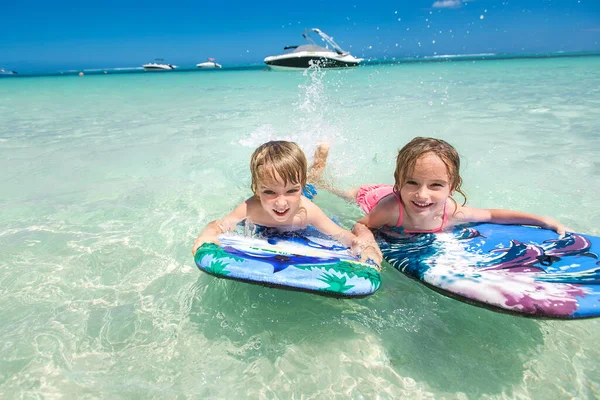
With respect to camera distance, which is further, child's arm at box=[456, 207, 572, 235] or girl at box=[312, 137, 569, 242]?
child's arm at box=[456, 207, 572, 235]

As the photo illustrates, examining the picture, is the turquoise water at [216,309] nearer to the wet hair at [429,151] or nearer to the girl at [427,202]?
the girl at [427,202]

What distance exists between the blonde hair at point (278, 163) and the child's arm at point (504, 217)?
127 centimetres

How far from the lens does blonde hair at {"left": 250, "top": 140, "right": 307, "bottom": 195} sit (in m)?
2.39

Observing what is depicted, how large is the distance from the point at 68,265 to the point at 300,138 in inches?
166

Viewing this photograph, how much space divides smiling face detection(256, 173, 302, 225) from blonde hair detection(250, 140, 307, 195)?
0.02m

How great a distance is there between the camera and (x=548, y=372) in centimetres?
190

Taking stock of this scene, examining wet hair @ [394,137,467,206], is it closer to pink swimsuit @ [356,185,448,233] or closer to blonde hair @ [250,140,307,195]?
blonde hair @ [250,140,307,195]

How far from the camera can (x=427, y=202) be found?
2412 millimetres

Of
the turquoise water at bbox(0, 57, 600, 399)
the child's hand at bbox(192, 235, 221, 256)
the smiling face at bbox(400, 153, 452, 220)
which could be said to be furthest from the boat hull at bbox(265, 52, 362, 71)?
the child's hand at bbox(192, 235, 221, 256)

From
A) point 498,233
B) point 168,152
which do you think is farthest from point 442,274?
A: point 168,152

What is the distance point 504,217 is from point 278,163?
5.60 feet

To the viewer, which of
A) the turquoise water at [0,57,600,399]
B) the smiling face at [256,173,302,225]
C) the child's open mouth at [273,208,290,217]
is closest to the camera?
the turquoise water at [0,57,600,399]

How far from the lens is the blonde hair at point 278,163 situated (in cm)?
239

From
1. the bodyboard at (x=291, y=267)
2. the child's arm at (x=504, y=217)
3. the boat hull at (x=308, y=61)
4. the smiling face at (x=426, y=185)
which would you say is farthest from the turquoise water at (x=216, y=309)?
the boat hull at (x=308, y=61)
